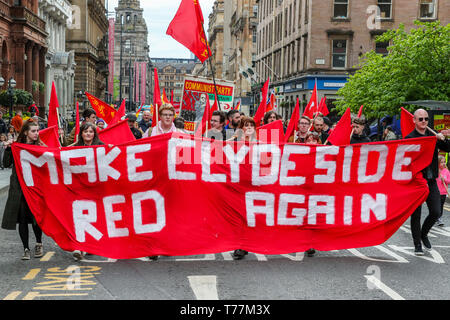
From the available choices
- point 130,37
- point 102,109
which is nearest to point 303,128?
A: point 102,109

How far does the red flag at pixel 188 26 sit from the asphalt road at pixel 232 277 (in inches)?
218

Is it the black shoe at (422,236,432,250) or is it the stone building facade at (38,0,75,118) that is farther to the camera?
the stone building facade at (38,0,75,118)

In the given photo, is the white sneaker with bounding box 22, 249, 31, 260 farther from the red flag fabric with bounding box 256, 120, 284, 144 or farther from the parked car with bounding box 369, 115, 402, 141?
the parked car with bounding box 369, 115, 402, 141

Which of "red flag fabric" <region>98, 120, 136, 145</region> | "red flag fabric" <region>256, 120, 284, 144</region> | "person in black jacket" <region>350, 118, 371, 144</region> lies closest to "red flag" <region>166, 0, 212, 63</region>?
"red flag fabric" <region>256, 120, 284, 144</region>

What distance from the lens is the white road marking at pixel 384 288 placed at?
6.22 metres

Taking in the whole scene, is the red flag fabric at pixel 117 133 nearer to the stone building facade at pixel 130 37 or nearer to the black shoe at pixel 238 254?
the black shoe at pixel 238 254

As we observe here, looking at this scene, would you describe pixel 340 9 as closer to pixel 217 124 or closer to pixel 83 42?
pixel 217 124

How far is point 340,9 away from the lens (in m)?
40.8

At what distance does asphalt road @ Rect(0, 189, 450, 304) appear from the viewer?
6215 mm

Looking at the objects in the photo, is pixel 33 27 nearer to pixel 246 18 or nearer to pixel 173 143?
pixel 173 143

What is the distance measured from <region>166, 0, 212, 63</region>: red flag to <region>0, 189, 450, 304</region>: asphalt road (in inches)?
218

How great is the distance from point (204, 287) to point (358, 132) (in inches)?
161
